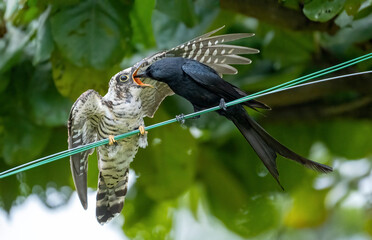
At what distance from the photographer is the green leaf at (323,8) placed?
269 cm

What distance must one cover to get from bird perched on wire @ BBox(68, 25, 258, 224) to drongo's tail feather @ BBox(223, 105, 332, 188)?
0.25m

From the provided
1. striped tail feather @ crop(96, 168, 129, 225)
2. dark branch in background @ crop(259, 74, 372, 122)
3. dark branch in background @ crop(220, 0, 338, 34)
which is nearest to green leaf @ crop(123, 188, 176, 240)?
dark branch in background @ crop(259, 74, 372, 122)

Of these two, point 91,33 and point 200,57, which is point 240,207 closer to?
point 91,33

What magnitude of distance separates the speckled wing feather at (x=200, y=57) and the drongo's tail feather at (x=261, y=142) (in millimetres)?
259

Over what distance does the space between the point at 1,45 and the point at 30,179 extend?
0.89 m

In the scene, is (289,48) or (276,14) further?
(289,48)

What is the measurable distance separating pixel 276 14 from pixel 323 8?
1.80ft

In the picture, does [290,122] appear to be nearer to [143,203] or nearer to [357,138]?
[357,138]

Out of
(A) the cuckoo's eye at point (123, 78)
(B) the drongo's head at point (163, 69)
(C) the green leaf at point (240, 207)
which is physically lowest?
(C) the green leaf at point (240, 207)

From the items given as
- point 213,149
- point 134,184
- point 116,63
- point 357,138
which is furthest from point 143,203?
point 357,138

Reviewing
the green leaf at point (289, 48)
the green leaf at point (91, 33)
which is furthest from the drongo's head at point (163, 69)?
the green leaf at point (289, 48)

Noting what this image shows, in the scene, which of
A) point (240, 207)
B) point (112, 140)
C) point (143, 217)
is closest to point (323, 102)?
point (240, 207)

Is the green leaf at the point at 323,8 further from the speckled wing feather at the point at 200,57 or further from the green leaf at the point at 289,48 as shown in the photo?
the green leaf at the point at 289,48

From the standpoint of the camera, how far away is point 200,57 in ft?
7.59
